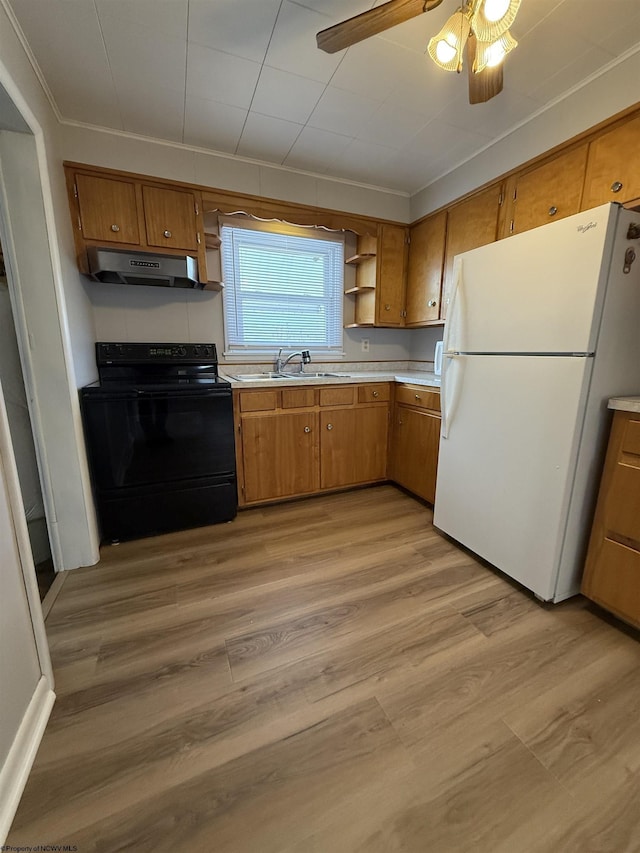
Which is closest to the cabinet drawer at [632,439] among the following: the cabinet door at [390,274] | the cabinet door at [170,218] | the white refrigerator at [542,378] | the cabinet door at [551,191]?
the white refrigerator at [542,378]

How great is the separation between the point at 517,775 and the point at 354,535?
1290 millimetres

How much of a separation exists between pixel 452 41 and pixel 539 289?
0.91 m

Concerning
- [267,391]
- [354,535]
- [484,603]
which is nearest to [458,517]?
[484,603]

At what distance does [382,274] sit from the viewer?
289cm

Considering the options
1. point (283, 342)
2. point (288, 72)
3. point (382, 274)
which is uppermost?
point (288, 72)

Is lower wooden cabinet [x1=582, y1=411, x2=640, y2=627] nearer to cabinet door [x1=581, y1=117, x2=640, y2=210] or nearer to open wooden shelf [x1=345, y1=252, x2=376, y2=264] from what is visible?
cabinet door [x1=581, y1=117, x2=640, y2=210]

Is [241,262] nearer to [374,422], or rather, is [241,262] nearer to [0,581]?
[374,422]

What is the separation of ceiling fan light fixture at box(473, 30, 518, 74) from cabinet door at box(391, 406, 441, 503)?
5.38 feet

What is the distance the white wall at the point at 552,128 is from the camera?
62.9 inches

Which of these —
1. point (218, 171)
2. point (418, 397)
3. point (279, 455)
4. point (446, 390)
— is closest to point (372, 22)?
point (446, 390)

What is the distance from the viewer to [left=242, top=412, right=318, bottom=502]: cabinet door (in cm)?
237

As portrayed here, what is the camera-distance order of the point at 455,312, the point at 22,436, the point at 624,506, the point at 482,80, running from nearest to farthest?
the point at 482,80, the point at 624,506, the point at 22,436, the point at 455,312

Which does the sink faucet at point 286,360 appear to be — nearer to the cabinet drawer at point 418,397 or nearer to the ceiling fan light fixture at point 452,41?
the cabinet drawer at point 418,397

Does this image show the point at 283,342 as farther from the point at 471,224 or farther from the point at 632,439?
the point at 632,439
